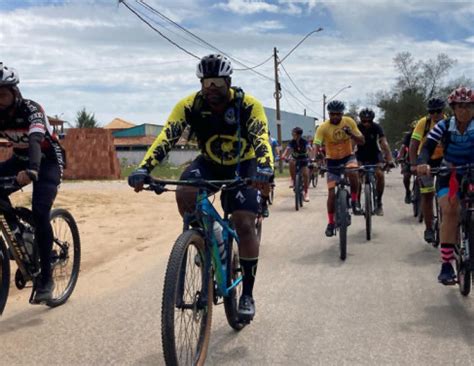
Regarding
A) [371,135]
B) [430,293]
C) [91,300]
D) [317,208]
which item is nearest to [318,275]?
[430,293]

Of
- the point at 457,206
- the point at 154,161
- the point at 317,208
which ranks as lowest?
the point at 317,208

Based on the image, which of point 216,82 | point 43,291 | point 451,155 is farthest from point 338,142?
point 43,291

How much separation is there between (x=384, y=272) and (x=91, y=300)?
3.20 m

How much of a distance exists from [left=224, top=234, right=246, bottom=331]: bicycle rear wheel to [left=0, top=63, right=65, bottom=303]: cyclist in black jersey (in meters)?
1.63

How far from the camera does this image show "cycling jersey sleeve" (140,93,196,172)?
4.29 meters

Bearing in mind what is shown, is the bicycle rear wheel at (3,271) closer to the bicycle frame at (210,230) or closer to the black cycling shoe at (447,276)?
the bicycle frame at (210,230)

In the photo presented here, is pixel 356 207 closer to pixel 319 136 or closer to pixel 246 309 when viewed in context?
pixel 319 136

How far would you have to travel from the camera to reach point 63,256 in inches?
222

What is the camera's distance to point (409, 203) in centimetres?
1377

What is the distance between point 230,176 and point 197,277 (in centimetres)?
121

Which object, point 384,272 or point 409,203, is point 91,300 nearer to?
point 384,272

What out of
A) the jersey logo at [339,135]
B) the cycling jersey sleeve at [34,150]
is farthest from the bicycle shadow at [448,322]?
the jersey logo at [339,135]

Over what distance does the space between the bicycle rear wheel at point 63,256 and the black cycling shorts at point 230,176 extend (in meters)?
1.61

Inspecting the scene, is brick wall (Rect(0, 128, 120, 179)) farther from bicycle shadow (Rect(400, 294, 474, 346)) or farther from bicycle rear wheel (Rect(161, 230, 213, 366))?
bicycle rear wheel (Rect(161, 230, 213, 366))
